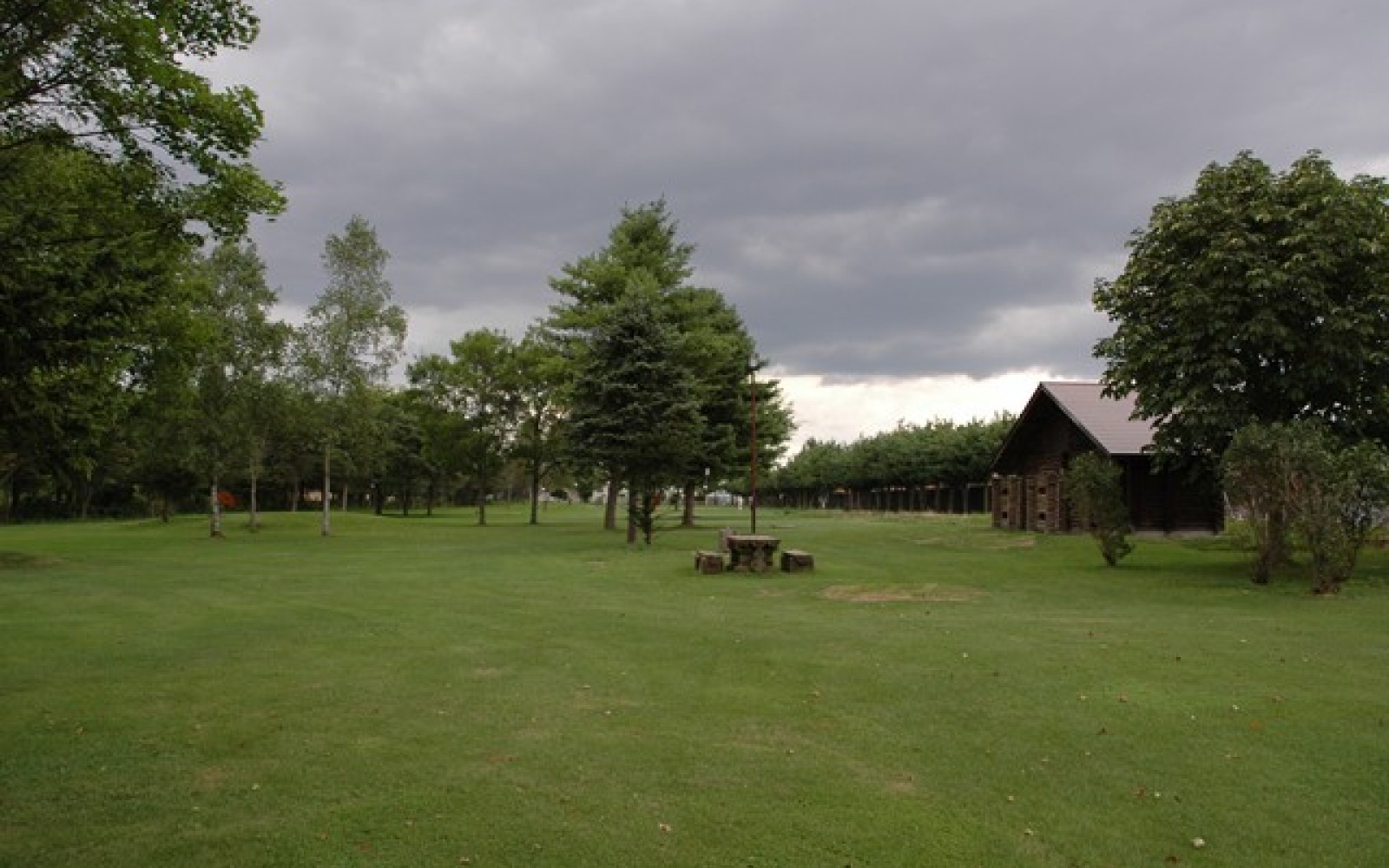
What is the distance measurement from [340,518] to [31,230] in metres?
50.6

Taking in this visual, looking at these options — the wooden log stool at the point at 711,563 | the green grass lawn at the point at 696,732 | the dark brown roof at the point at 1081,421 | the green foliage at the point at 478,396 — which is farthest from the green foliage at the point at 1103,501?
the green foliage at the point at 478,396

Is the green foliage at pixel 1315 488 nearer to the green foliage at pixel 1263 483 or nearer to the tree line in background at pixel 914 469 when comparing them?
the green foliage at pixel 1263 483

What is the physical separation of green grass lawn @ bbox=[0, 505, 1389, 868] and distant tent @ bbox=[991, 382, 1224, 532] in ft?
60.1

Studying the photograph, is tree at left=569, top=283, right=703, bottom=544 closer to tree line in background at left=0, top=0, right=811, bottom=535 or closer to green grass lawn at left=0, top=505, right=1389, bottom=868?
tree line in background at left=0, top=0, right=811, bottom=535

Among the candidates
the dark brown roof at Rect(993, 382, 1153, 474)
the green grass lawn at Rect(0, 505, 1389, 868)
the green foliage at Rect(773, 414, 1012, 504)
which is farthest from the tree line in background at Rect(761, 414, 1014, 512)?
the green grass lawn at Rect(0, 505, 1389, 868)

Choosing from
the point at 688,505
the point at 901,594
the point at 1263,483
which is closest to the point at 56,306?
the point at 901,594

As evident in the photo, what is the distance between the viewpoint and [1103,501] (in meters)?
21.4

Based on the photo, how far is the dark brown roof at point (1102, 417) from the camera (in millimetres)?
33219

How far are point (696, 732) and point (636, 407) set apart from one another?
21.3 meters

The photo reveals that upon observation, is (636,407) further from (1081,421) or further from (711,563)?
(1081,421)

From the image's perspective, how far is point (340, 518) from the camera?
178 ft

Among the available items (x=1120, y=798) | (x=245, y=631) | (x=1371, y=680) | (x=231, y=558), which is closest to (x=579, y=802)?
(x=1120, y=798)

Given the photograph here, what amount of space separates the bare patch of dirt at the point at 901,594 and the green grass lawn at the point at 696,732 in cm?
25

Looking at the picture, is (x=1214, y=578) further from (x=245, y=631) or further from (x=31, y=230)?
(x=31, y=230)
